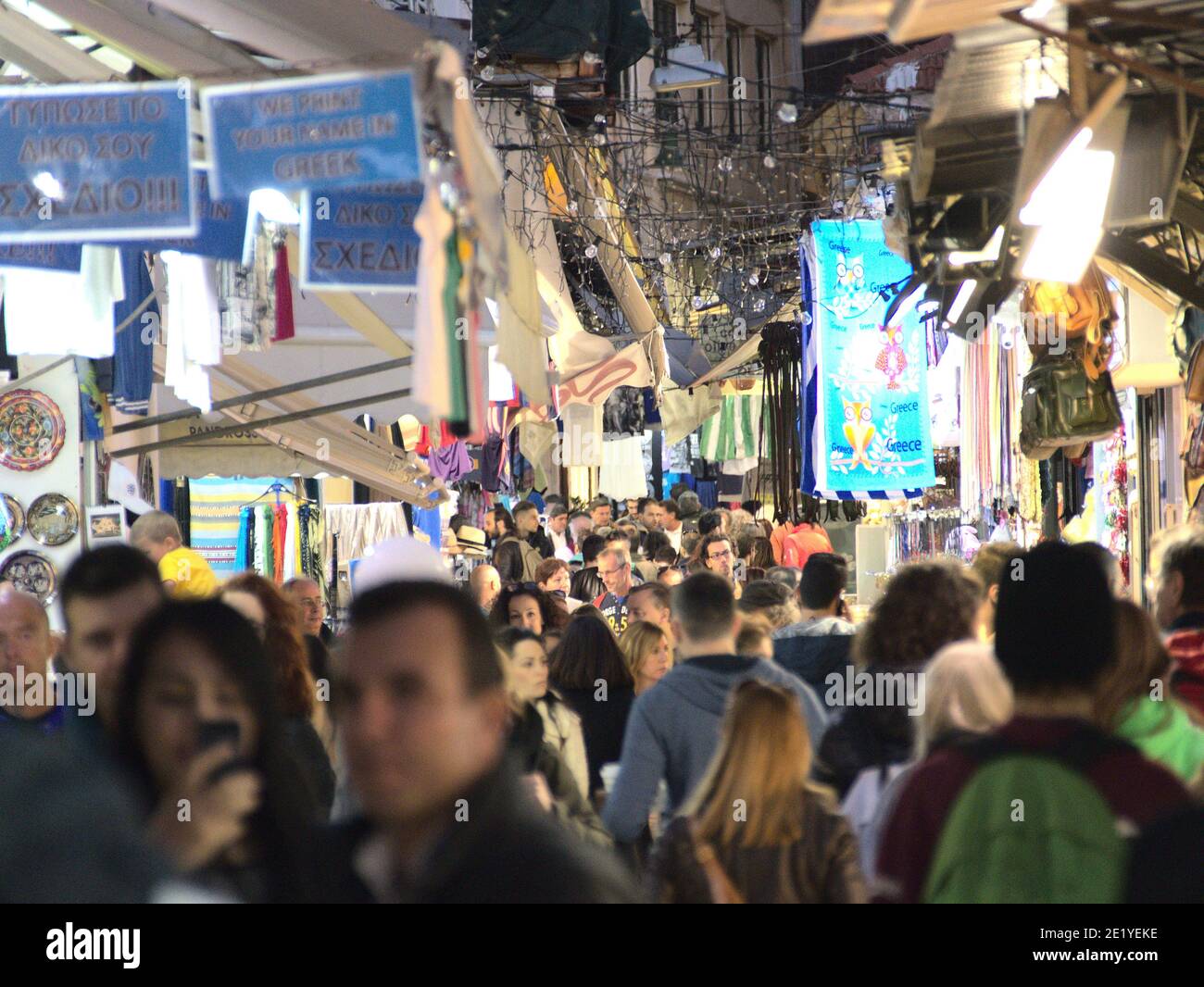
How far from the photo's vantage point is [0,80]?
23.0ft

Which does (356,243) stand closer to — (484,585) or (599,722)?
(599,722)

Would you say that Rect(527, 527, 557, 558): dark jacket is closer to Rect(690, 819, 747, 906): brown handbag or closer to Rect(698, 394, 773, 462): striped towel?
Rect(698, 394, 773, 462): striped towel

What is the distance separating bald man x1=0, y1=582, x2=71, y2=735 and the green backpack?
2.96m

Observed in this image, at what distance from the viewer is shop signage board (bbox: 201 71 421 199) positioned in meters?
6.18

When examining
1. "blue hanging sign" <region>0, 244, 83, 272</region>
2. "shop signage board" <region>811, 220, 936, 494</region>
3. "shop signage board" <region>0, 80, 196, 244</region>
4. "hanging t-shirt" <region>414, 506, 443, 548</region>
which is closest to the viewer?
"shop signage board" <region>0, 80, 196, 244</region>

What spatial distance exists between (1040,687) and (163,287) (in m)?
8.21

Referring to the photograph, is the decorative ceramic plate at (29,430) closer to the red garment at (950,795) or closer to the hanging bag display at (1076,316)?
the hanging bag display at (1076,316)

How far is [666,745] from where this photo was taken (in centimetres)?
544

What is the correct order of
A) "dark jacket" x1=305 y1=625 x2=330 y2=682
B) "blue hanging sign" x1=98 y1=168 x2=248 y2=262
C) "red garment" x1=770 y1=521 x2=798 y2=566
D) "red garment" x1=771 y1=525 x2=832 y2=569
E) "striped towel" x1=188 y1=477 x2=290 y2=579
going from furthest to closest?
"red garment" x1=770 y1=521 x2=798 y2=566, "red garment" x1=771 y1=525 x2=832 y2=569, "striped towel" x1=188 y1=477 x2=290 y2=579, "blue hanging sign" x1=98 y1=168 x2=248 y2=262, "dark jacket" x1=305 y1=625 x2=330 y2=682

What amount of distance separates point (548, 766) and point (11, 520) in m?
6.90

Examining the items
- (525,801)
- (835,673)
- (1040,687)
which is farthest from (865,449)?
(525,801)

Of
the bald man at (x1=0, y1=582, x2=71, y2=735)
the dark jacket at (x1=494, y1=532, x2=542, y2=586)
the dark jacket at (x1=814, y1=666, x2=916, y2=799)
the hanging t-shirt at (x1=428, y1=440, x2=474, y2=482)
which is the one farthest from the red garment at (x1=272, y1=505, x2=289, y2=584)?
the dark jacket at (x1=814, y1=666, x2=916, y2=799)

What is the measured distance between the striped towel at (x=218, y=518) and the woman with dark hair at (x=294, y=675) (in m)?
9.28

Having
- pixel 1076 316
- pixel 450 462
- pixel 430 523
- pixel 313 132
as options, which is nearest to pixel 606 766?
pixel 313 132
